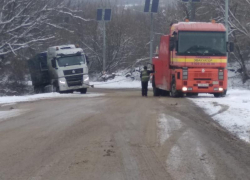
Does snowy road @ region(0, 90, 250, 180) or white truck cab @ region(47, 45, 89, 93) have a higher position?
snowy road @ region(0, 90, 250, 180)

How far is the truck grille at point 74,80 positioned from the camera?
32219 millimetres

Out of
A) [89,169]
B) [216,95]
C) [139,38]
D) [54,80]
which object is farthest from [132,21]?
[89,169]

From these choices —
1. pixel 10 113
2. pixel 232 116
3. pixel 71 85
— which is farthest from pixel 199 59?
pixel 71 85

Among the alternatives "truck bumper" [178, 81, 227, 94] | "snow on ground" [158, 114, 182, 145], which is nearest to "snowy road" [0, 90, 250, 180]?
"snow on ground" [158, 114, 182, 145]

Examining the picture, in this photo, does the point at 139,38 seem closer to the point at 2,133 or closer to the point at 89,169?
the point at 2,133

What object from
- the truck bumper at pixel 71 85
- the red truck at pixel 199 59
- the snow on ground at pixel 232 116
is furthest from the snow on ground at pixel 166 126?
the truck bumper at pixel 71 85

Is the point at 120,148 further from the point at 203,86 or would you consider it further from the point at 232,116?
the point at 203,86

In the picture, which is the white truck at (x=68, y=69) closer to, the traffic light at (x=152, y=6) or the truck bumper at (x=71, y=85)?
the truck bumper at (x=71, y=85)

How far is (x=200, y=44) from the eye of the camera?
22953 millimetres

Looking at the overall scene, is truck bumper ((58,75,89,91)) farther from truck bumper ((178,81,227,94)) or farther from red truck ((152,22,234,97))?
truck bumper ((178,81,227,94))

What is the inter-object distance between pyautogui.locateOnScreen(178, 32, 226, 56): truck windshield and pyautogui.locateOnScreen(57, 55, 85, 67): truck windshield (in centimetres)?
1107

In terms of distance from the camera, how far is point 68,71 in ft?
106

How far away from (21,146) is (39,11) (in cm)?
2177

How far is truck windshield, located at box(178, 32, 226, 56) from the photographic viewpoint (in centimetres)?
2292
